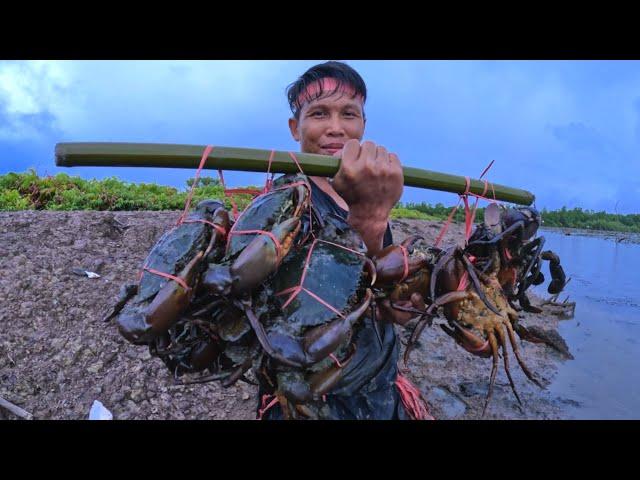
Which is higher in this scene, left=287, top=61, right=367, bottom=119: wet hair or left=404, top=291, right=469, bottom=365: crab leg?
left=287, top=61, right=367, bottom=119: wet hair

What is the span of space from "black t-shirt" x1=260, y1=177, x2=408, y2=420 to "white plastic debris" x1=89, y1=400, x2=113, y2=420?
181 centimetres

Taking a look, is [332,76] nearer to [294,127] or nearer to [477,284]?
[294,127]

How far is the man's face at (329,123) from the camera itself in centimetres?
240

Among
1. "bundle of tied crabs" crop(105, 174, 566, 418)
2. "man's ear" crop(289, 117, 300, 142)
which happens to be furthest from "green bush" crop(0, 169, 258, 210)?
"bundle of tied crabs" crop(105, 174, 566, 418)

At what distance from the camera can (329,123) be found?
2410 millimetres

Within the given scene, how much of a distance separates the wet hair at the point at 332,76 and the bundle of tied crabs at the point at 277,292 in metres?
0.94

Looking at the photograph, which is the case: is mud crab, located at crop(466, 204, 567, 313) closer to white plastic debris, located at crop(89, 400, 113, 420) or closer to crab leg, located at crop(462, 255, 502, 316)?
crab leg, located at crop(462, 255, 502, 316)

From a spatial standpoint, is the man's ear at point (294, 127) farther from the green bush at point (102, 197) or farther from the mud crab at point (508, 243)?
the green bush at point (102, 197)

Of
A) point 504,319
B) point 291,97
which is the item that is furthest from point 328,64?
point 504,319

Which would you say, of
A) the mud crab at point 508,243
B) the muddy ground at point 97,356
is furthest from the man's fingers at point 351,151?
the muddy ground at point 97,356

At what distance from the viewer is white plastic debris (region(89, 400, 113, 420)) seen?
3.37 meters

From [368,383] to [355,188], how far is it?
97cm

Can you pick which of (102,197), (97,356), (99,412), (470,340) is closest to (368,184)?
(470,340)

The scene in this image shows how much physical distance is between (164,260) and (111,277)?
3772 millimetres
